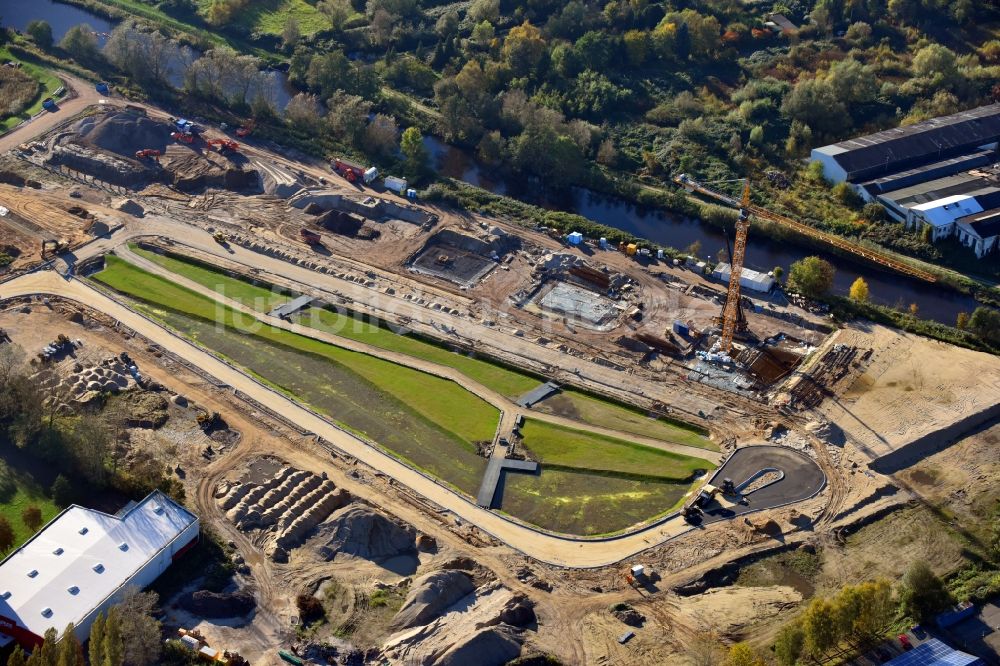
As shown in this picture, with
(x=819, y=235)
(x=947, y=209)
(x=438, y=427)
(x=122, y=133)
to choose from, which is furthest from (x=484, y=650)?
(x=122, y=133)

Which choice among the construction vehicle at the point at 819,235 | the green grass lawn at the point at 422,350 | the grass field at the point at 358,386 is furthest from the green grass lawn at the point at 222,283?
the construction vehicle at the point at 819,235

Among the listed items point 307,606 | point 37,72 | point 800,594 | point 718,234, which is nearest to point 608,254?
point 718,234

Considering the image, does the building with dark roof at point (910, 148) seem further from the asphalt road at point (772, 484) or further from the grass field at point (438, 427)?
the grass field at point (438, 427)

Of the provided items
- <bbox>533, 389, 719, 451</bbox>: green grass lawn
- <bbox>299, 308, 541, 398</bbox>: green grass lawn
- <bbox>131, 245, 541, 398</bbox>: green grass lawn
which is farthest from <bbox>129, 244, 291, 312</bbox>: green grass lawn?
<bbox>533, 389, 719, 451</bbox>: green grass lawn

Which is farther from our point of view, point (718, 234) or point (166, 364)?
point (718, 234)

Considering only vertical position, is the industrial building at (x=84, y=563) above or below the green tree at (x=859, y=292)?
below

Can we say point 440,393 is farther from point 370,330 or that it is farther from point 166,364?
point 166,364

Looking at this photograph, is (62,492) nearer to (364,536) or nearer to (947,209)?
(364,536)
